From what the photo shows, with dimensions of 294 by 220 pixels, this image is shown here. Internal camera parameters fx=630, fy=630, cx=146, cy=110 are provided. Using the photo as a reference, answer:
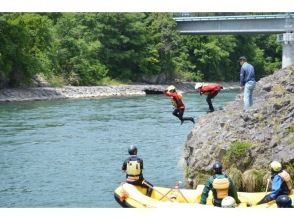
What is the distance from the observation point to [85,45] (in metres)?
65.2

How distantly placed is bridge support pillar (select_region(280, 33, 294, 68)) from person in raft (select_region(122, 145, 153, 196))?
149ft

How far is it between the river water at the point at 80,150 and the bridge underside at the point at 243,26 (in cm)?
1970

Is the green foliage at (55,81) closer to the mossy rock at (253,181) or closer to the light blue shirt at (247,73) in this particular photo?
the light blue shirt at (247,73)

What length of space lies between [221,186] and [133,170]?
3.03m

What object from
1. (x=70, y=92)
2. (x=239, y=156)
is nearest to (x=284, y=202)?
(x=239, y=156)

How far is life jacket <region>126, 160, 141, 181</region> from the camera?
50.3ft

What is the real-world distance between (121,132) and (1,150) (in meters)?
6.96

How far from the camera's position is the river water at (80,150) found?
60.7 ft

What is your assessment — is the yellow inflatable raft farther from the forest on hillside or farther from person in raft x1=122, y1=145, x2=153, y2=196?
the forest on hillside

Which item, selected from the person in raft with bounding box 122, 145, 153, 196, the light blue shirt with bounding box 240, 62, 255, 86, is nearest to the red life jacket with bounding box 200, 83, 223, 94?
the light blue shirt with bounding box 240, 62, 255, 86

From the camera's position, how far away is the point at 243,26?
6159cm

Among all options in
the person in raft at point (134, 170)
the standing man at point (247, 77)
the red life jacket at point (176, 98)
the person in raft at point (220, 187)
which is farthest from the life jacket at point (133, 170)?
the standing man at point (247, 77)
